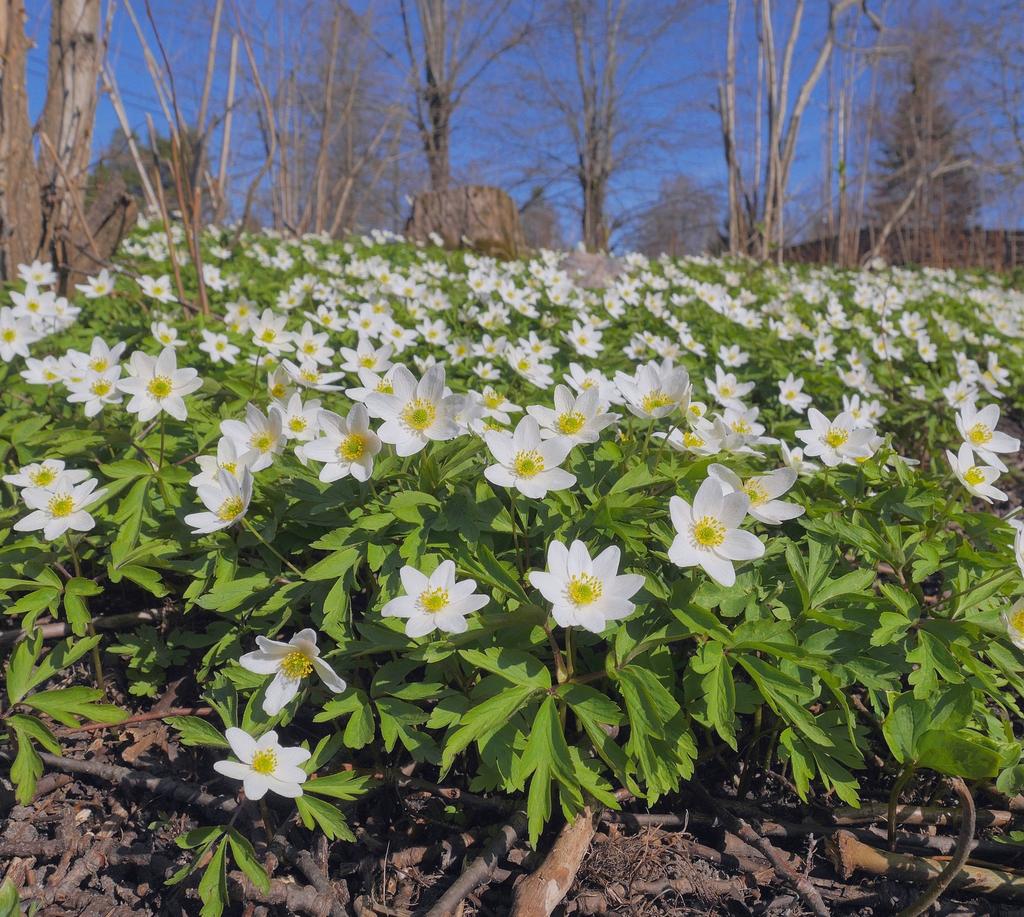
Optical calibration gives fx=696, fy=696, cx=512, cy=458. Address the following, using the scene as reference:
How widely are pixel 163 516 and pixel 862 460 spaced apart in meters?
2.25

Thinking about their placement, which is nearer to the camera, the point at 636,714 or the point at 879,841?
the point at 636,714

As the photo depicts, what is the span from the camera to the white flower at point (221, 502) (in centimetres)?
184

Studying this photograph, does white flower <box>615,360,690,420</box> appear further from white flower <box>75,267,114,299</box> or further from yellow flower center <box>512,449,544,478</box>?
white flower <box>75,267,114,299</box>

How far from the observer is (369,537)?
1902 millimetres

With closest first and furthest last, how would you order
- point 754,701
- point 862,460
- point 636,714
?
point 636,714, point 754,701, point 862,460

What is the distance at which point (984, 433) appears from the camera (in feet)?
7.29

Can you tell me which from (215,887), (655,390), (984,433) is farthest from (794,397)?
(215,887)

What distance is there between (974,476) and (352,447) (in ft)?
5.98

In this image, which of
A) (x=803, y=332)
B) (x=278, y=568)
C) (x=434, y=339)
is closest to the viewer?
(x=278, y=568)

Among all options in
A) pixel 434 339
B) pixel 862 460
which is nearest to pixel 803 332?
pixel 434 339

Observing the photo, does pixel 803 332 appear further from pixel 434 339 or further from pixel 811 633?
pixel 811 633

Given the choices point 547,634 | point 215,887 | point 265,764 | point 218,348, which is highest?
point 218,348

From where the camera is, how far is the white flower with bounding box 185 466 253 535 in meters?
1.84

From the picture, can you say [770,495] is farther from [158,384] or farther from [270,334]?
[270,334]
